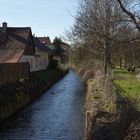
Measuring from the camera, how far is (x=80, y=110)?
25.6 metres

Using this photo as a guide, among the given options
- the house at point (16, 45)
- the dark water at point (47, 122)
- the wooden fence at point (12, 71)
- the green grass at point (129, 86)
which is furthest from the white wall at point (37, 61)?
the dark water at point (47, 122)

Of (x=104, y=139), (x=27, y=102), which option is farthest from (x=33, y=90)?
(x=104, y=139)

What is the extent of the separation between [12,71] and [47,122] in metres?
10.4

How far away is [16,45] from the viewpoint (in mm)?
47156

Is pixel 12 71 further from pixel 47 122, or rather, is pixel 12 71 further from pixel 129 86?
pixel 129 86

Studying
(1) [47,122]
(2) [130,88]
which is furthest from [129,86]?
(1) [47,122]

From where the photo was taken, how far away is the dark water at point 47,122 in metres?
18.2

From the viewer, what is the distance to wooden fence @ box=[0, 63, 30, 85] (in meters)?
28.4

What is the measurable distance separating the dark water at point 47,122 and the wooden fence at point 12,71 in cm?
260

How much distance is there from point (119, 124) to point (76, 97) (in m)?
22.9

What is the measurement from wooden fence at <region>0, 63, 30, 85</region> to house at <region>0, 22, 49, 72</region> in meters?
5.91

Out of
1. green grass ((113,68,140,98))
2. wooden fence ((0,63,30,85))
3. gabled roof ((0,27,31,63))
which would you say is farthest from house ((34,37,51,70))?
green grass ((113,68,140,98))

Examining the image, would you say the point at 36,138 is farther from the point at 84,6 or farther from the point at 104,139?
the point at 84,6

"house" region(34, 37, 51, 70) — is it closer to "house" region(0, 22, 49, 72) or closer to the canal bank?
"house" region(0, 22, 49, 72)
